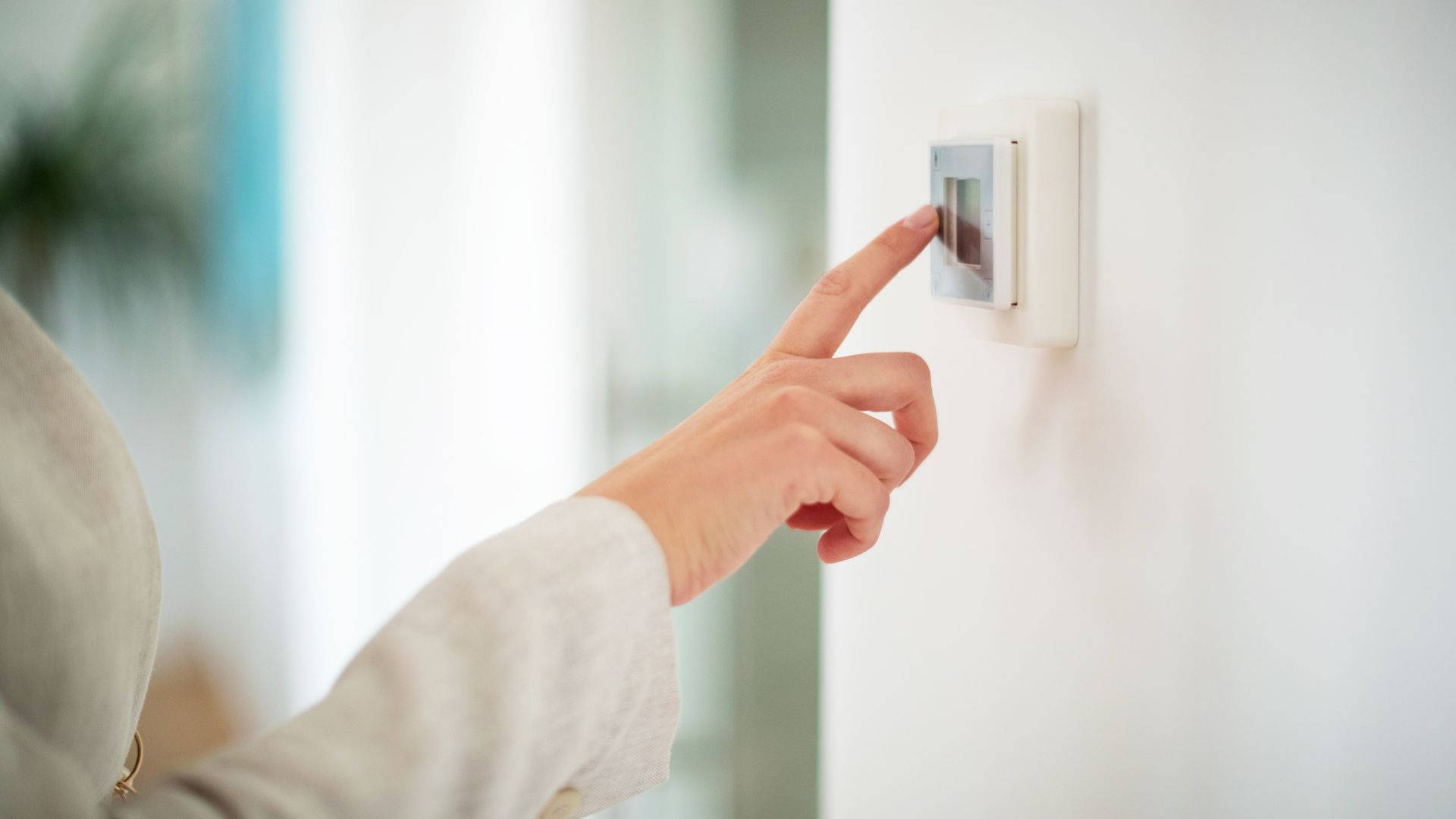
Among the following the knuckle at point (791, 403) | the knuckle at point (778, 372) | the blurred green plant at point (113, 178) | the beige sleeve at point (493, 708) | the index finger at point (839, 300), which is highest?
the blurred green plant at point (113, 178)

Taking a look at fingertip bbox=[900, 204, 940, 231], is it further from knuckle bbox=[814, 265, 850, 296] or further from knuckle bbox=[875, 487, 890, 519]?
knuckle bbox=[875, 487, 890, 519]

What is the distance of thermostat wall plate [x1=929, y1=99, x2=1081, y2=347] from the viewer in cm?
45

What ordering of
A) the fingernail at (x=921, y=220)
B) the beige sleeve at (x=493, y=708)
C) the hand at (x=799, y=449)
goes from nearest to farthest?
the beige sleeve at (x=493, y=708) < the hand at (x=799, y=449) < the fingernail at (x=921, y=220)

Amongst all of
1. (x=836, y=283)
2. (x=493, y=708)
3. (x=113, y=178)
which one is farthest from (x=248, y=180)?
→ (x=493, y=708)

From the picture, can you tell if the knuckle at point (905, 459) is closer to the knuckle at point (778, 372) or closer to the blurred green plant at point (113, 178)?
the knuckle at point (778, 372)

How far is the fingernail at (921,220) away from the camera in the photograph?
49 cm

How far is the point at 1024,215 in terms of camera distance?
456mm

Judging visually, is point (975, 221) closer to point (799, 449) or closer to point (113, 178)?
point (799, 449)

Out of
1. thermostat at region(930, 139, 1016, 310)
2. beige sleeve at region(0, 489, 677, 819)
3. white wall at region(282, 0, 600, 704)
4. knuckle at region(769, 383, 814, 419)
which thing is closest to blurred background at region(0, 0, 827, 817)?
white wall at region(282, 0, 600, 704)

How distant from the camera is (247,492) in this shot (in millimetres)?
1188

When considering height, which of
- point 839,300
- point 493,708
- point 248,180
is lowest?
point 493,708

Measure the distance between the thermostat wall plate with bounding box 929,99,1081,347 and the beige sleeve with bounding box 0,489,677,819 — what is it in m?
0.23

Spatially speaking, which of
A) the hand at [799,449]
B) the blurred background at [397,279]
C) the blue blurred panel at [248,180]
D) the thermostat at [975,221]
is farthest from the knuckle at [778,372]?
the blue blurred panel at [248,180]

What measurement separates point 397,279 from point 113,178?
1.41ft
